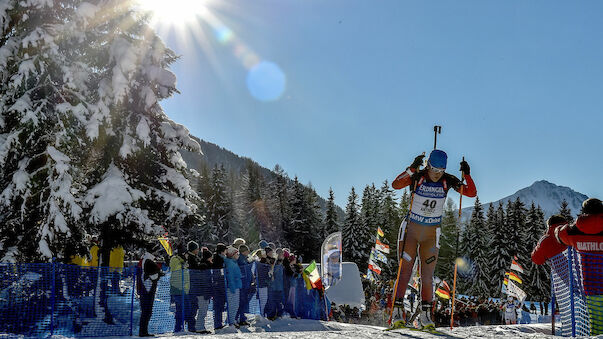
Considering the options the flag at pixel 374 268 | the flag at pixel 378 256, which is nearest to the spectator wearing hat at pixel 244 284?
the flag at pixel 378 256

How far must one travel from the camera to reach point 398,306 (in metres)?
7.05

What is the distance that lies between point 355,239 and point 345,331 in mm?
45586

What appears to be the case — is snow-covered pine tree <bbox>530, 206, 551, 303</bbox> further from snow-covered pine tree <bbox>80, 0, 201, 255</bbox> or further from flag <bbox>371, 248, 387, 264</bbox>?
snow-covered pine tree <bbox>80, 0, 201, 255</bbox>

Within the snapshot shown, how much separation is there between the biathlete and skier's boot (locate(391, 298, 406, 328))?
7 centimetres

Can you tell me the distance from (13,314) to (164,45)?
9.15 meters

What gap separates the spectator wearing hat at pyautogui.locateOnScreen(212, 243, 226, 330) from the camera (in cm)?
944

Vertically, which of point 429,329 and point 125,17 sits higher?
point 125,17

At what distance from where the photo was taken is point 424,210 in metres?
7.31

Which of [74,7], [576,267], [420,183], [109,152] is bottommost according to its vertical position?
[576,267]

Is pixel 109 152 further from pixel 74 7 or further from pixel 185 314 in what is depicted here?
pixel 185 314

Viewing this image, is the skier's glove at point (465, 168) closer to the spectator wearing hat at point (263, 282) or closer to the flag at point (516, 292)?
the spectator wearing hat at point (263, 282)

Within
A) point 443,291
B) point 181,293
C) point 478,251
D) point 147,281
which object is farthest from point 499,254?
point 147,281

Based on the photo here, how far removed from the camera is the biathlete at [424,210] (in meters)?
7.26

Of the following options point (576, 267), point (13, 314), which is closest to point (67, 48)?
point (13, 314)
